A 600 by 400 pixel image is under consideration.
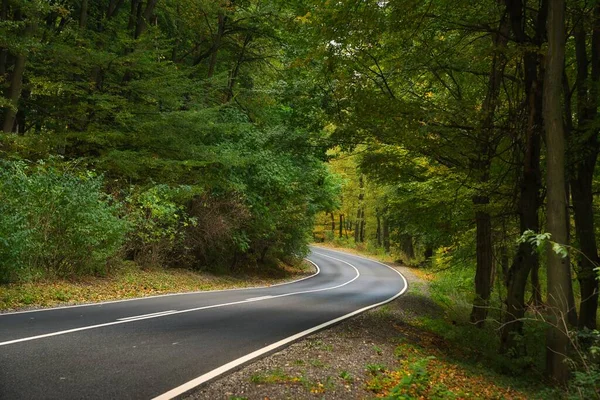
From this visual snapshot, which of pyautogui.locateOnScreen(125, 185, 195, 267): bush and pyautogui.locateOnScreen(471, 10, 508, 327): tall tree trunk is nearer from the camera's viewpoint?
pyautogui.locateOnScreen(471, 10, 508, 327): tall tree trunk

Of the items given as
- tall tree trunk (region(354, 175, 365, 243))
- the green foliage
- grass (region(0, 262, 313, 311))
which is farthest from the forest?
tall tree trunk (region(354, 175, 365, 243))

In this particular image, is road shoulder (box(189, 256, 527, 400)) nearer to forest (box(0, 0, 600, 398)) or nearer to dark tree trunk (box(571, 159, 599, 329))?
forest (box(0, 0, 600, 398))

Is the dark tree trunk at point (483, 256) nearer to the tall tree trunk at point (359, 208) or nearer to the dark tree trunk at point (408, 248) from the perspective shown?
the dark tree trunk at point (408, 248)

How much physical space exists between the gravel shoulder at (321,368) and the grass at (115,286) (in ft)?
20.1

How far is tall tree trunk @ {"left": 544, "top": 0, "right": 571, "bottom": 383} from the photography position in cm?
625

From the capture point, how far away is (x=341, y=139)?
9.86 metres

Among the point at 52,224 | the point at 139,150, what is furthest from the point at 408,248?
the point at 52,224

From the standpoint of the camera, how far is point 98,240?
1219cm

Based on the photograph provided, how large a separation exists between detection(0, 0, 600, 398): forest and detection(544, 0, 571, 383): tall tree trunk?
2cm

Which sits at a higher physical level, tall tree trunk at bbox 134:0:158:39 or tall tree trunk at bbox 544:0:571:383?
tall tree trunk at bbox 134:0:158:39

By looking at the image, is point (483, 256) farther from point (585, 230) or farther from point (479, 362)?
point (479, 362)

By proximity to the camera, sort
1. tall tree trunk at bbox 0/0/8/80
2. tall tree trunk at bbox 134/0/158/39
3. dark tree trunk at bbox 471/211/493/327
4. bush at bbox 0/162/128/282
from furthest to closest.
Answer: tall tree trunk at bbox 134/0/158/39
tall tree trunk at bbox 0/0/8/80
dark tree trunk at bbox 471/211/493/327
bush at bbox 0/162/128/282

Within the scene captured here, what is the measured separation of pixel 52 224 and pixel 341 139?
810cm

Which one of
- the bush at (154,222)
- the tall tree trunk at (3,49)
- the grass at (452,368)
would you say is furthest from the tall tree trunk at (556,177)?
the tall tree trunk at (3,49)
